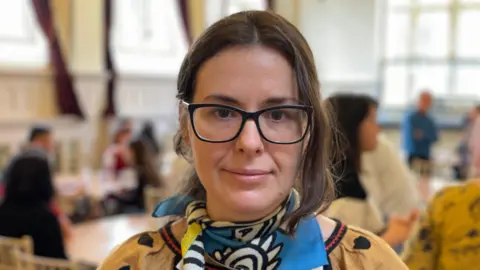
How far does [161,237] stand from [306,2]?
33.6ft

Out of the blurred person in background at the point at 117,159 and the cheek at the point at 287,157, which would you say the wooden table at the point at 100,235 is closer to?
the blurred person in background at the point at 117,159

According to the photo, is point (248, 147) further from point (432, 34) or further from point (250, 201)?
point (432, 34)

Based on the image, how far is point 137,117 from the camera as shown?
7.98 meters

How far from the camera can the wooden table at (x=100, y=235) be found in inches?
129

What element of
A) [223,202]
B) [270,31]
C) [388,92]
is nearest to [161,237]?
[223,202]

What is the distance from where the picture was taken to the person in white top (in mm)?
3676

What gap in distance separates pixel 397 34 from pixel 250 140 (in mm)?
10441

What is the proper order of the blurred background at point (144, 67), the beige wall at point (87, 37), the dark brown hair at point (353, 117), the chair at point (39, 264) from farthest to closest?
the beige wall at point (87, 37)
the blurred background at point (144, 67)
the dark brown hair at point (353, 117)
the chair at point (39, 264)

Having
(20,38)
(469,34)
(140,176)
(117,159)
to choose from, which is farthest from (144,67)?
(469,34)

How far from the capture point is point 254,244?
108 cm

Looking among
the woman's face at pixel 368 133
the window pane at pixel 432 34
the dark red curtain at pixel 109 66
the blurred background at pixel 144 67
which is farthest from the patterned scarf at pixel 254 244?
the window pane at pixel 432 34

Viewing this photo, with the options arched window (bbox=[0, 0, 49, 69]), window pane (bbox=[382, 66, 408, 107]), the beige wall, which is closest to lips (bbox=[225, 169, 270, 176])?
arched window (bbox=[0, 0, 49, 69])

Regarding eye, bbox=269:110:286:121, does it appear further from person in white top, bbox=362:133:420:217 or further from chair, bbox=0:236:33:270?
person in white top, bbox=362:133:420:217

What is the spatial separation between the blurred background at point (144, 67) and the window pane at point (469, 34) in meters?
0.02
